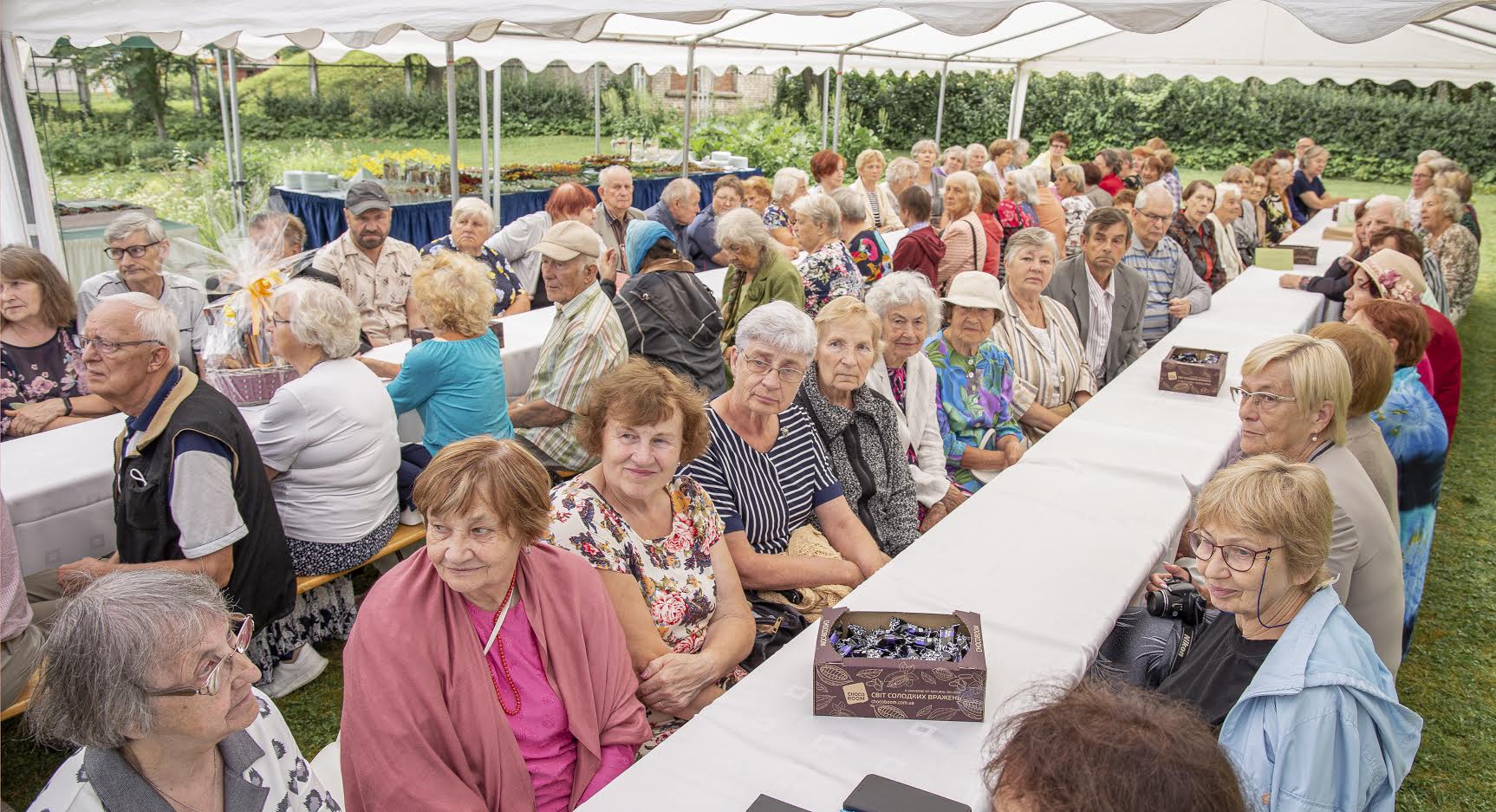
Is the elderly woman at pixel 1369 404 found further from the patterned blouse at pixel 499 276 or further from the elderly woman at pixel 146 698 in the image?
the patterned blouse at pixel 499 276

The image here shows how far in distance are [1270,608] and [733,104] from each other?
91.3 ft

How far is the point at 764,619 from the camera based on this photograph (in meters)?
2.80

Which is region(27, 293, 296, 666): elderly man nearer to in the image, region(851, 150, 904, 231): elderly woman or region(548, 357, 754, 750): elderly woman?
region(548, 357, 754, 750): elderly woman

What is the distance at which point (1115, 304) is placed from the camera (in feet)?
16.6

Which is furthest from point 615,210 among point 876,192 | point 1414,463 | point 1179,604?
point 1179,604

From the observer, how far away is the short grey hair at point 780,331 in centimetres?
292

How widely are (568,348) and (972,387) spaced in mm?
1654

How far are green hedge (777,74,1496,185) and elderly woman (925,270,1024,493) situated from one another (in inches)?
824

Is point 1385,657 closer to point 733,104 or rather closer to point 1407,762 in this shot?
point 1407,762

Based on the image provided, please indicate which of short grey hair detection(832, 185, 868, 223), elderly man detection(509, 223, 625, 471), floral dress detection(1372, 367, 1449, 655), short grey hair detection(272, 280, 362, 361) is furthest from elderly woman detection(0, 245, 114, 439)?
floral dress detection(1372, 367, 1449, 655)

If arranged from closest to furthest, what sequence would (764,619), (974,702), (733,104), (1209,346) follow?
(974,702), (764,619), (1209,346), (733,104)

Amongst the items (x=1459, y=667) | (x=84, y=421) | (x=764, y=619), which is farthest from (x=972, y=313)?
(x=84, y=421)

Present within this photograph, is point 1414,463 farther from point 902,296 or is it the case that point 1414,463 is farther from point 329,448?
point 329,448

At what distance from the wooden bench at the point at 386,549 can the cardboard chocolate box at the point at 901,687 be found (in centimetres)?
201
